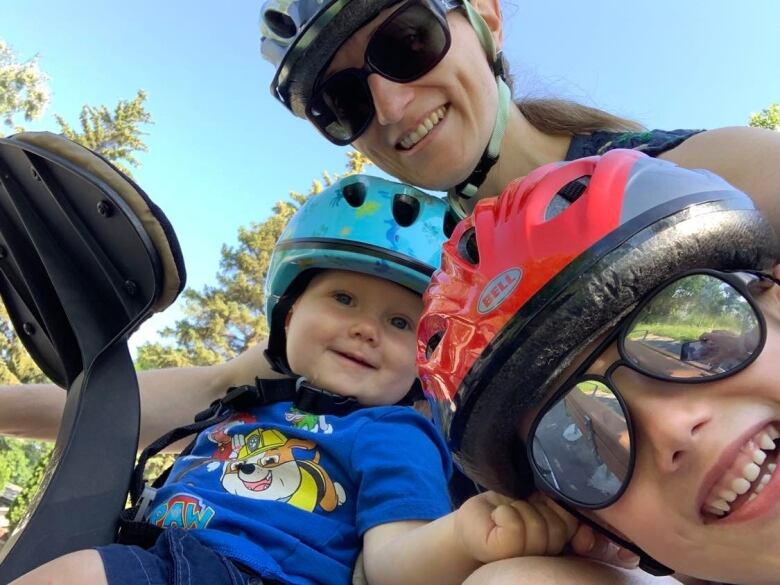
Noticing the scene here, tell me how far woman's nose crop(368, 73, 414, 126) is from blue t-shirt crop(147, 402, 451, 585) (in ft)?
3.49

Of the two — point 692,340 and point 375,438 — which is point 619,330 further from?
point 375,438

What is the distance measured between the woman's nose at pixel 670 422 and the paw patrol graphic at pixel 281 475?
1.19 m

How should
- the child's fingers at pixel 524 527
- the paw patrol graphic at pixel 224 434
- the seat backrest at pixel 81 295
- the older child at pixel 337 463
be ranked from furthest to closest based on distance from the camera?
the paw patrol graphic at pixel 224 434 → the seat backrest at pixel 81 295 → the older child at pixel 337 463 → the child's fingers at pixel 524 527

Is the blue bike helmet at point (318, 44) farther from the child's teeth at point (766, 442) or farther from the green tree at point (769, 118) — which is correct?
the green tree at point (769, 118)

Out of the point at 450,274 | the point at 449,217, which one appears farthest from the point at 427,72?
the point at 450,274

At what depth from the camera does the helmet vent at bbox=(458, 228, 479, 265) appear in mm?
1463

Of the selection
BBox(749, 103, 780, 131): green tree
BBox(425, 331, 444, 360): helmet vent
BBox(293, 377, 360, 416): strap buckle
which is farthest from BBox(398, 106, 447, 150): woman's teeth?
BBox(749, 103, 780, 131): green tree

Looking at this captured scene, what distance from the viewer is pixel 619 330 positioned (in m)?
1.17

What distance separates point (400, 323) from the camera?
8.39ft

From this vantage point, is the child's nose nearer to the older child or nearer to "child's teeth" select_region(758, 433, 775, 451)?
the older child

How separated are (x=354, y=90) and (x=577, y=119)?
2.88 feet

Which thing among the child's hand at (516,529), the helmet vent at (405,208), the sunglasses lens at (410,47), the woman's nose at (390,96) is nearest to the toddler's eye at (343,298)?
the helmet vent at (405,208)

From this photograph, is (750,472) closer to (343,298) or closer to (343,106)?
(343,298)

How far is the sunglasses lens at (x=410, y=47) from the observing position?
8.00 feet
